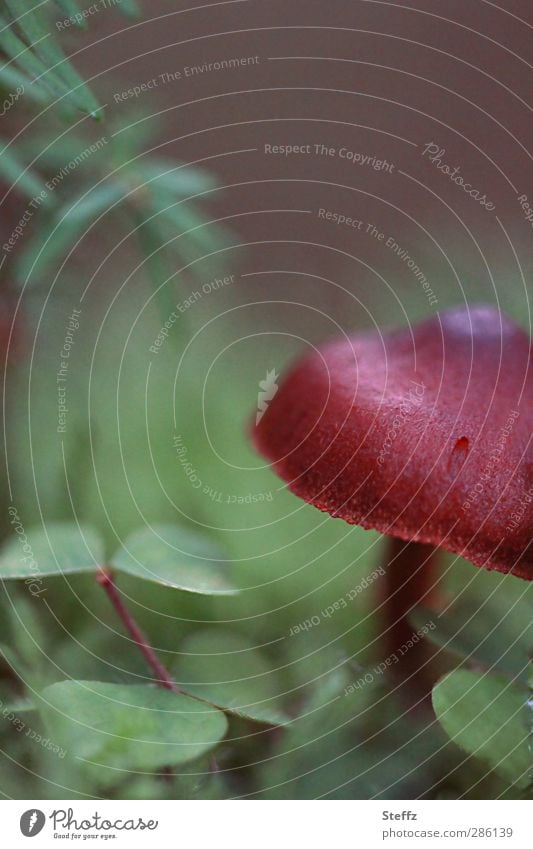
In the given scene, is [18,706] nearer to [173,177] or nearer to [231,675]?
[231,675]

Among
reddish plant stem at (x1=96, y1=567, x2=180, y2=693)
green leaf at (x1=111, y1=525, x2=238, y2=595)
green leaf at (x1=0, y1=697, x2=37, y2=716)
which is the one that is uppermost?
green leaf at (x1=111, y1=525, x2=238, y2=595)

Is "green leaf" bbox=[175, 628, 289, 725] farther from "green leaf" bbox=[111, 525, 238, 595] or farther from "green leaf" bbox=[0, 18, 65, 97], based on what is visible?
"green leaf" bbox=[0, 18, 65, 97]

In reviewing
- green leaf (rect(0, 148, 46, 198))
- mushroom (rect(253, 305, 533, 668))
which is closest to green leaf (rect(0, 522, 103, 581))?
mushroom (rect(253, 305, 533, 668))

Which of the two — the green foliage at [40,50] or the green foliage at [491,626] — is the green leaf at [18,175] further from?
the green foliage at [491,626]

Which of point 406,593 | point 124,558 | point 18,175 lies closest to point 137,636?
point 124,558
